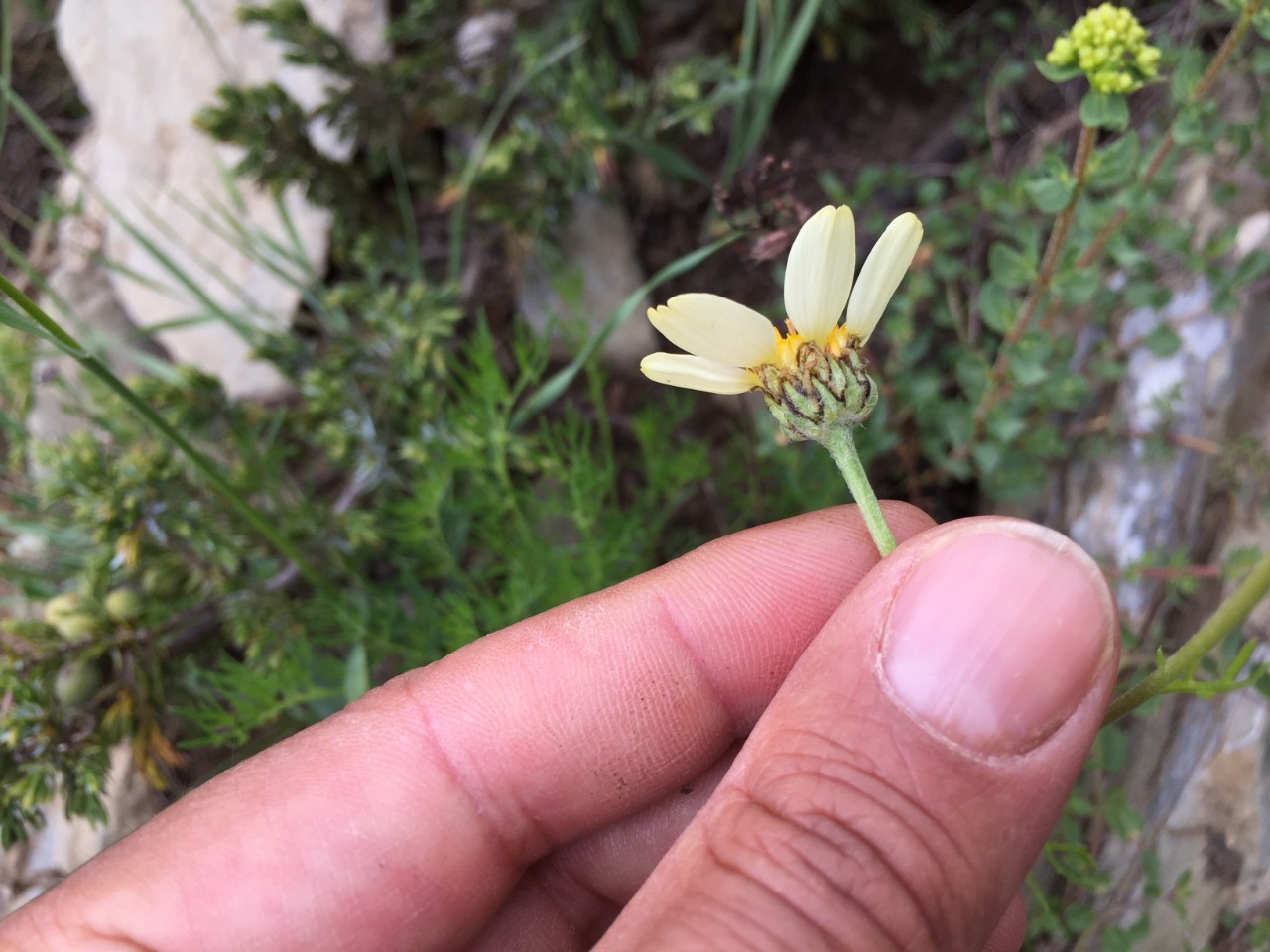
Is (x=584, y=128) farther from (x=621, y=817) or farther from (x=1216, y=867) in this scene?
(x=1216, y=867)

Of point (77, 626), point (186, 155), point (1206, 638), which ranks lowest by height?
point (1206, 638)

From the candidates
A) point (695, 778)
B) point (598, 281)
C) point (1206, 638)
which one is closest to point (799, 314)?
point (1206, 638)

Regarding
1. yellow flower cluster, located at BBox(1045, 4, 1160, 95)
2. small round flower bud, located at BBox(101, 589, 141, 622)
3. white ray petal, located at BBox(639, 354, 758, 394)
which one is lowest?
small round flower bud, located at BBox(101, 589, 141, 622)

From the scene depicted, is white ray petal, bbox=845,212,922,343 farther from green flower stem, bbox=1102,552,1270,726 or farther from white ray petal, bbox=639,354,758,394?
green flower stem, bbox=1102,552,1270,726

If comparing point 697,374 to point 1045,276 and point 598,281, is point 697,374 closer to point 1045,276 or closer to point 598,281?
point 1045,276

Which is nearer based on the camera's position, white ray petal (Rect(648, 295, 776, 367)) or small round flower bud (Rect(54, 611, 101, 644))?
white ray petal (Rect(648, 295, 776, 367))

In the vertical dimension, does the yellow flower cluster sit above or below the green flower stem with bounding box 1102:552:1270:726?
above

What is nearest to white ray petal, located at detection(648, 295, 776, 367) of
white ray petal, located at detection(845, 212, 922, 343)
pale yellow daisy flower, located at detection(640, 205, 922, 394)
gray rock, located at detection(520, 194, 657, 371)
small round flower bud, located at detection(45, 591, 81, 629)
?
pale yellow daisy flower, located at detection(640, 205, 922, 394)
